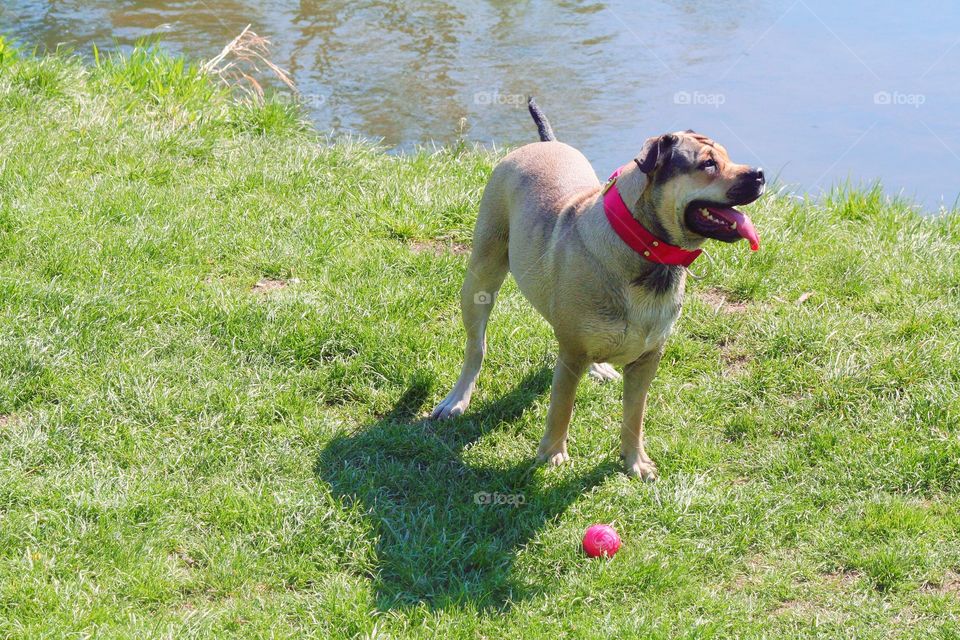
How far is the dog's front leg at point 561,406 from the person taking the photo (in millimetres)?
4500

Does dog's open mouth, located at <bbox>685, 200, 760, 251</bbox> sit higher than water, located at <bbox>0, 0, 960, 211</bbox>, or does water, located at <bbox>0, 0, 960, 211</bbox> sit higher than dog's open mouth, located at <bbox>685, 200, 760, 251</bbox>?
dog's open mouth, located at <bbox>685, 200, 760, 251</bbox>

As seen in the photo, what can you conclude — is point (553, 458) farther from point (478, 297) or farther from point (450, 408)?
point (478, 297)

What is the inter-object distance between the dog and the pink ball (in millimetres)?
539

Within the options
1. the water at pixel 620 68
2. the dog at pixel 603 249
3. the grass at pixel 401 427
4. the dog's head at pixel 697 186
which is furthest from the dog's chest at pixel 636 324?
the water at pixel 620 68

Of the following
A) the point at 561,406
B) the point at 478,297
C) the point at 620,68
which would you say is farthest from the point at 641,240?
the point at 620,68

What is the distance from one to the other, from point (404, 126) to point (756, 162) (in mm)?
3074

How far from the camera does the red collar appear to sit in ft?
13.4

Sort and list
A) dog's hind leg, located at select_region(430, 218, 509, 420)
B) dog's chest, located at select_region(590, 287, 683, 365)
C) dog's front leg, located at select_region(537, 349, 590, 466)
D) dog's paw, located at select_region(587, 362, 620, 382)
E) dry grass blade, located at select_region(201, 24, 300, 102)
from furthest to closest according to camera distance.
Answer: dry grass blade, located at select_region(201, 24, 300, 102) < dog's paw, located at select_region(587, 362, 620, 382) < dog's hind leg, located at select_region(430, 218, 509, 420) < dog's front leg, located at select_region(537, 349, 590, 466) < dog's chest, located at select_region(590, 287, 683, 365)

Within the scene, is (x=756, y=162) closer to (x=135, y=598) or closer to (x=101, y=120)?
(x=101, y=120)

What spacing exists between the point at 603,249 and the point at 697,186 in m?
0.50

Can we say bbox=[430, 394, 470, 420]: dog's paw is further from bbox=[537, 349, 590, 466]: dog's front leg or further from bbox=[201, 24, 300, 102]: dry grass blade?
bbox=[201, 24, 300, 102]: dry grass blade

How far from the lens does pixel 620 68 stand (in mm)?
9945

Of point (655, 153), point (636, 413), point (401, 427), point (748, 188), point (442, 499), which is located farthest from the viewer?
point (401, 427)

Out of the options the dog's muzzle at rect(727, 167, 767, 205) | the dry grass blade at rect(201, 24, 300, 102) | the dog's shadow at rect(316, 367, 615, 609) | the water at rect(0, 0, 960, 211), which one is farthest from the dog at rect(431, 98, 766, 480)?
the dry grass blade at rect(201, 24, 300, 102)
